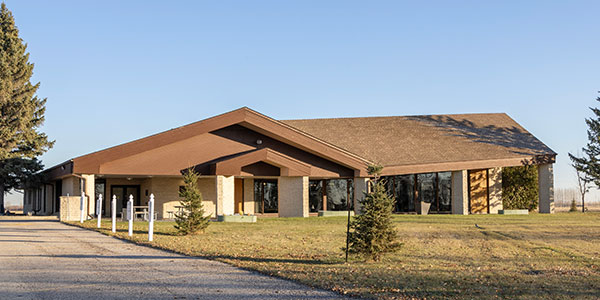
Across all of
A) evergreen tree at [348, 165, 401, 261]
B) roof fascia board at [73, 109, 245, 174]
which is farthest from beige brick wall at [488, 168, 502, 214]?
evergreen tree at [348, 165, 401, 261]

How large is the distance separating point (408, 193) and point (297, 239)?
763 inches

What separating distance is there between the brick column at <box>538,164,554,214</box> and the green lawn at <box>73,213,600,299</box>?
10.9 meters

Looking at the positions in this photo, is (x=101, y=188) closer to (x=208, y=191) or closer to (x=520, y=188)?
(x=208, y=191)

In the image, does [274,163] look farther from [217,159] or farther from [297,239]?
[297,239]

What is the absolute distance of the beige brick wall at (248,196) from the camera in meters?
35.4

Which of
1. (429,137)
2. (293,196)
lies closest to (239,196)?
(293,196)

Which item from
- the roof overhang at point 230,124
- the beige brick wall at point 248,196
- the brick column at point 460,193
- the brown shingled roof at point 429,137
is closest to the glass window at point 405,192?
the brown shingled roof at point 429,137

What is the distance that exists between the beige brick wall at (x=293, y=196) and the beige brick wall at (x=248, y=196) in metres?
4.08

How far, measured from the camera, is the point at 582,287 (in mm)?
10258

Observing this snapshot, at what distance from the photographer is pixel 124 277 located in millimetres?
10000

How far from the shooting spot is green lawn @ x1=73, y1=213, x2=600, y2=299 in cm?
978

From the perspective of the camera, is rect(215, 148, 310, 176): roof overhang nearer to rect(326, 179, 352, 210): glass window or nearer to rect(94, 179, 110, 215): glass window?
rect(326, 179, 352, 210): glass window

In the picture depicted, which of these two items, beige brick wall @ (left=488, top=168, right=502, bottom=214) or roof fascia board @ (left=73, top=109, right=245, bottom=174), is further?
beige brick wall @ (left=488, top=168, right=502, bottom=214)

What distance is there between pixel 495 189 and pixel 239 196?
53.0 feet
